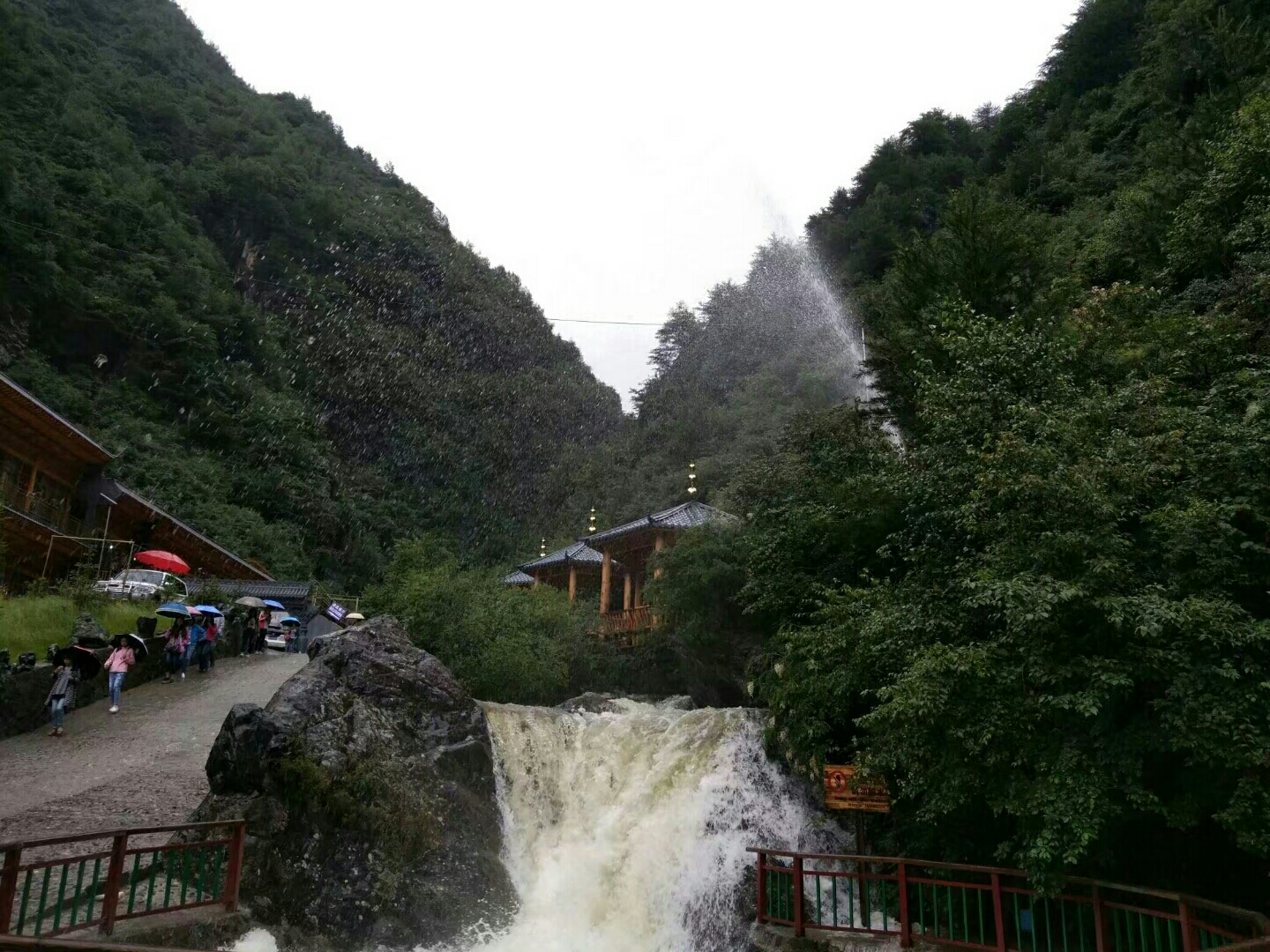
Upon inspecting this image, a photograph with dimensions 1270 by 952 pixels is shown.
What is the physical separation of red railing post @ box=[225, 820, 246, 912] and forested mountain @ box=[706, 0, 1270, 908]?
6937 millimetres

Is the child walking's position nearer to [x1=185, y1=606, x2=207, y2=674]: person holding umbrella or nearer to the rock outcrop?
[x1=185, y1=606, x2=207, y2=674]: person holding umbrella

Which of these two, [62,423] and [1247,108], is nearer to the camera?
[1247,108]

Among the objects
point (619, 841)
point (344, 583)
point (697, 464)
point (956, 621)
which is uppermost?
point (697, 464)

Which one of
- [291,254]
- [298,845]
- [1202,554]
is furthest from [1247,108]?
[291,254]

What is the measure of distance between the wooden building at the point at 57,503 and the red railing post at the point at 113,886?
17.5 meters

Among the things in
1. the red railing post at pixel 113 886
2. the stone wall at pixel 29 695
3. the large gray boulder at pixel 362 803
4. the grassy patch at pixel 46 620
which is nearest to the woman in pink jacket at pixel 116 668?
the stone wall at pixel 29 695

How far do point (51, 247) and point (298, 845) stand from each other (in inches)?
Answer: 1556

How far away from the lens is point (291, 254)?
229 ft

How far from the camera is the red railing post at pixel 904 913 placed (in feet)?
30.9

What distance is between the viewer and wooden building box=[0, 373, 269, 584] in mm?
24641

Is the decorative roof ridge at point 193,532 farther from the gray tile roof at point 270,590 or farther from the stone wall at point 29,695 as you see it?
the stone wall at point 29,695

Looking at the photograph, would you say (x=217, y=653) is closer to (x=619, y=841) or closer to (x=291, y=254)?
(x=619, y=841)

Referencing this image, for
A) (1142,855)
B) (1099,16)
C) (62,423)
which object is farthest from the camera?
(1099,16)

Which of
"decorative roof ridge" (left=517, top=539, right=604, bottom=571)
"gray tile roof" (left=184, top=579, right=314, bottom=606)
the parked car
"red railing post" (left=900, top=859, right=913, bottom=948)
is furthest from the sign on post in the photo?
"gray tile roof" (left=184, top=579, right=314, bottom=606)
